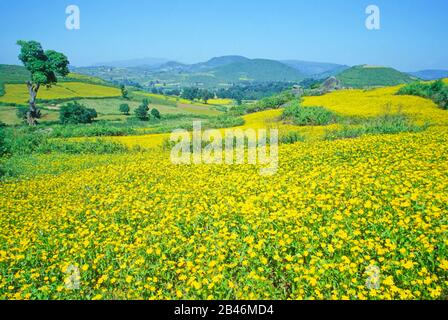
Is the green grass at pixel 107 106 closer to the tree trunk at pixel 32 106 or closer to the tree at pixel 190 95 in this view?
the tree trunk at pixel 32 106

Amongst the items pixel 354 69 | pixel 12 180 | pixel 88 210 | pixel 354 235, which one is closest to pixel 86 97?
pixel 12 180

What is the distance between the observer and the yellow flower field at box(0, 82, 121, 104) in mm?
65850

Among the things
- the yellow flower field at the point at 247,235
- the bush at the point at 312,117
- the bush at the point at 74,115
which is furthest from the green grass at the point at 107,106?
the yellow flower field at the point at 247,235

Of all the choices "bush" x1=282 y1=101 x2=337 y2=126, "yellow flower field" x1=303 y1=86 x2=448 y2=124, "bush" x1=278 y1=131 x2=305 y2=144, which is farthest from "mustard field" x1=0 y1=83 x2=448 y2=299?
"bush" x1=282 y1=101 x2=337 y2=126

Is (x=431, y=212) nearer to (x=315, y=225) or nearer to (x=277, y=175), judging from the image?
(x=315, y=225)

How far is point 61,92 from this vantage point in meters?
78.1

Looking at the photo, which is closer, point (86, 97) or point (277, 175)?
point (277, 175)

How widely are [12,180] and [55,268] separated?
10.6 meters

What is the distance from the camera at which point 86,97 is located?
255 ft

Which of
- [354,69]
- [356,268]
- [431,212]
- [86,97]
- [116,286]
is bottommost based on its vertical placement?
[116,286]

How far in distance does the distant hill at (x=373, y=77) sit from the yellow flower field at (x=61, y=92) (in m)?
102

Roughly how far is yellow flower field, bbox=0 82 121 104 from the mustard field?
63520mm

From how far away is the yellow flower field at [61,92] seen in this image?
65.8 m

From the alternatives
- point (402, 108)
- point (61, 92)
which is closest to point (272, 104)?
point (402, 108)
